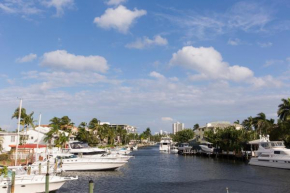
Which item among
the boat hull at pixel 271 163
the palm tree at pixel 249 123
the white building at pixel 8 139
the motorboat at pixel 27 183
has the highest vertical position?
the palm tree at pixel 249 123

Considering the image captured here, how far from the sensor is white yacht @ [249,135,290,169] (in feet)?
167

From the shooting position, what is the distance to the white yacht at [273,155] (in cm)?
5088

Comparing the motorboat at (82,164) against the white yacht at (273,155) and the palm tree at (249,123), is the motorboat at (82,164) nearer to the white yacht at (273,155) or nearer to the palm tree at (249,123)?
the white yacht at (273,155)

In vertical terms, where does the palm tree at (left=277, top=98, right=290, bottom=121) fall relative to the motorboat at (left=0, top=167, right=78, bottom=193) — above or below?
above

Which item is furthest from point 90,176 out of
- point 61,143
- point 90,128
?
point 90,128

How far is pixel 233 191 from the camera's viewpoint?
3200 cm

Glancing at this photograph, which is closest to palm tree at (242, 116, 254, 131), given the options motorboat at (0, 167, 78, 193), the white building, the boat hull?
the boat hull

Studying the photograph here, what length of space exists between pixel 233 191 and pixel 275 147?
93.3 feet

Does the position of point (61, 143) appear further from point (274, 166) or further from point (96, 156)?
point (274, 166)

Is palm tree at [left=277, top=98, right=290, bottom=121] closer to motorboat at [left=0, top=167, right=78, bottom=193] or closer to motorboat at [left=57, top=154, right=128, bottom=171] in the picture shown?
motorboat at [left=57, top=154, right=128, bottom=171]

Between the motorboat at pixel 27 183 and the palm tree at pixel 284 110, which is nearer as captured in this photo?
the motorboat at pixel 27 183

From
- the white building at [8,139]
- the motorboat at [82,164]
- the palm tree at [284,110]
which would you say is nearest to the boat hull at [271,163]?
the palm tree at [284,110]

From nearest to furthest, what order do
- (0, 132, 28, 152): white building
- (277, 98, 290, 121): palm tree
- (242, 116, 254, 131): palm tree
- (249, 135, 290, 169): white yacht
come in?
(249, 135, 290, 169): white yacht
(0, 132, 28, 152): white building
(277, 98, 290, 121): palm tree
(242, 116, 254, 131): palm tree

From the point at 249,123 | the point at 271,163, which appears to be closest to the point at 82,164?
the point at 271,163
